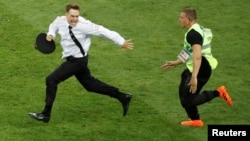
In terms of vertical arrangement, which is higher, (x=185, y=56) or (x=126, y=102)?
(x=185, y=56)

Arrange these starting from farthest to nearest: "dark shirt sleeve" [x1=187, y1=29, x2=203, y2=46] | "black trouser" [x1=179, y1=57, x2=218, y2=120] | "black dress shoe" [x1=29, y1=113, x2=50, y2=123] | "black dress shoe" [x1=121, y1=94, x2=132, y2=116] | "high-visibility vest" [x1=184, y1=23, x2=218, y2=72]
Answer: "black dress shoe" [x1=121, y1=94, x2=132, y2=116], "black dress shoe" [x1=29, y1=113, x2=50, y2=123], "black trouser" [x1=179, y1=57, x2=218, y2=120], "high-visibility vest" [x1=184, y1=23, x2=218, y2=72], "dark shirt sleeve" [x1=187, y1=29, x2=203, y2=46]

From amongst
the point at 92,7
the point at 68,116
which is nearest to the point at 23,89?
the point at 68,116

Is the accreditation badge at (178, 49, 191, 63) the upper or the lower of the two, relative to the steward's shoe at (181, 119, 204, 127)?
upper

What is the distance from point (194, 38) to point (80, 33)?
165cm

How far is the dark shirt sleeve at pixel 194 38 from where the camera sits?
827 centimetres

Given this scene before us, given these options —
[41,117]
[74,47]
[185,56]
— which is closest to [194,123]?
[185,56]

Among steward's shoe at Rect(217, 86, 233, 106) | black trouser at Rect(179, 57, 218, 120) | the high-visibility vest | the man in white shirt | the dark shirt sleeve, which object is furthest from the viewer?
steward's shoe at Rect(217, 86, 233, 106)

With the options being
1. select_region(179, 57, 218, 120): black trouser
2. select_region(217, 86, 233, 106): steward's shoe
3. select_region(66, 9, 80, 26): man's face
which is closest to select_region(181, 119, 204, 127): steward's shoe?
select_region(179, 57, 218, 120): black trouser

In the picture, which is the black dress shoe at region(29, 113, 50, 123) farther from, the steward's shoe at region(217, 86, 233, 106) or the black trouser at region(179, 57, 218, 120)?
the steward's shoe at region(217, 86, 233, 106)

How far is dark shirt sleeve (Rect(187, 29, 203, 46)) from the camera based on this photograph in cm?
827

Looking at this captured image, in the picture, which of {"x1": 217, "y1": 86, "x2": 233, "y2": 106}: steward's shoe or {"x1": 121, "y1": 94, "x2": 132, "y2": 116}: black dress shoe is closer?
{"x1": 217, "y1": 86, "x2": 233, "y2": 106}: steward's shoe

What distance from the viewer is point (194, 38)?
8273 mm

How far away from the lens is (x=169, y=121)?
9328 millimetres

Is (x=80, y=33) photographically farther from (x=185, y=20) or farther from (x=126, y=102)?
(x=185, y=20)
